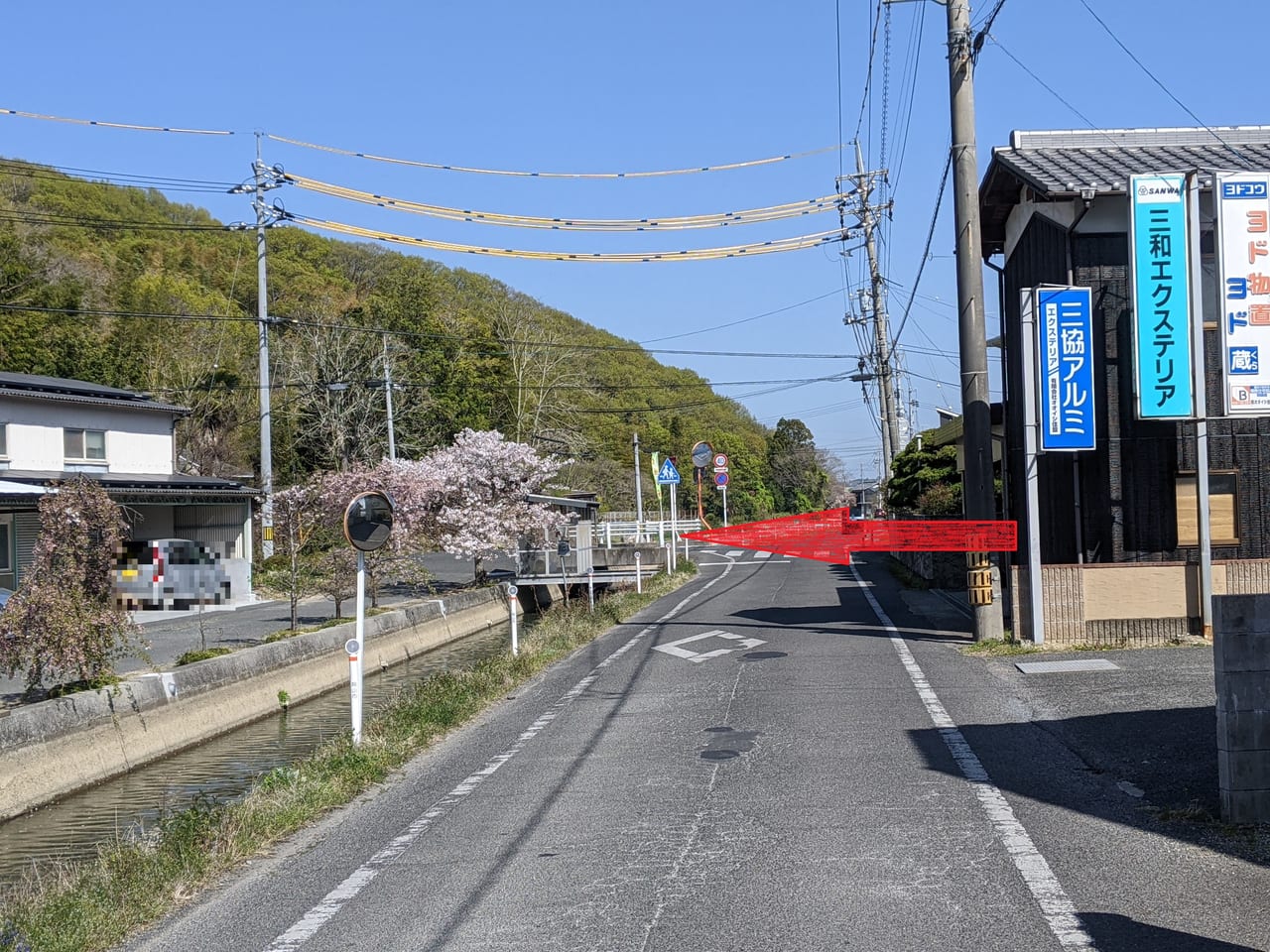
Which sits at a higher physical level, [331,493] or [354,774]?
[331,493]

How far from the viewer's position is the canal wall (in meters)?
12.6

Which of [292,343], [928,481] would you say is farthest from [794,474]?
[928,481]

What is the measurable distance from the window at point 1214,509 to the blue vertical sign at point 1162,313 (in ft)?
6.47

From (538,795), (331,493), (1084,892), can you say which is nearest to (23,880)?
(538,795)

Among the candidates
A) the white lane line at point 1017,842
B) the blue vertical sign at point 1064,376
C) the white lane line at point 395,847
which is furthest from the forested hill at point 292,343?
the white lane line at point 1017,842

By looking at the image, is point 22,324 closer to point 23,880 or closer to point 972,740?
point 23,880

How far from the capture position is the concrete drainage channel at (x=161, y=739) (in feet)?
39.8

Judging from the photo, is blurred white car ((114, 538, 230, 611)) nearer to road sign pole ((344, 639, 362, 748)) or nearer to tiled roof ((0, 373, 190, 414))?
tiled roof ((0, 373, 190, 414))

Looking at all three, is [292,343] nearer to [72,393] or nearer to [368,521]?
[72,393]

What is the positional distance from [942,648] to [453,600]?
16.2 metres

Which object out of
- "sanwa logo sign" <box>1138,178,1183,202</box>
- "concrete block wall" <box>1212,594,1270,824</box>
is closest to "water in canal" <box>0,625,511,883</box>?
"concrete block wall" <box>1212,594,1270,824</box>

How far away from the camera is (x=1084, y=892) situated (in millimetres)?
5910
